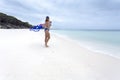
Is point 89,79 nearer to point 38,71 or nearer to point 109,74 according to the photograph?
point 109,74

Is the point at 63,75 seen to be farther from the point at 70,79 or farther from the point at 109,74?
the point at 109,74

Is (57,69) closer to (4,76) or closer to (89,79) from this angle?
(89,79)

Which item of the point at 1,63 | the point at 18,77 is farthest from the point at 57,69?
the point at 1,63

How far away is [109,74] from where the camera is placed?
160 inches

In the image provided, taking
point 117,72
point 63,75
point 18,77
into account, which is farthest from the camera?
point 117,72

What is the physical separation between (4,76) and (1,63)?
1040 millimetres

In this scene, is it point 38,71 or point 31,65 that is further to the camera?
point 31,65

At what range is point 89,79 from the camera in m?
3.56

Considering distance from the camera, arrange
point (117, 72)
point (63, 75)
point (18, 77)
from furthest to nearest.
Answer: point (117, 72) → point (63, 75) → point (18, 77)

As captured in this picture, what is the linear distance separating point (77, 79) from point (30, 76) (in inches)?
46.0

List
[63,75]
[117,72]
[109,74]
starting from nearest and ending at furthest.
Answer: [63,75]
[109,74]
[117,72]

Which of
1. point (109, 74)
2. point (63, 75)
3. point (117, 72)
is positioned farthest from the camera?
point (117, 72)

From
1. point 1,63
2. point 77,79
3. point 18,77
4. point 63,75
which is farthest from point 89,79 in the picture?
point 1,63

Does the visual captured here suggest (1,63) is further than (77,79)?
Yes
